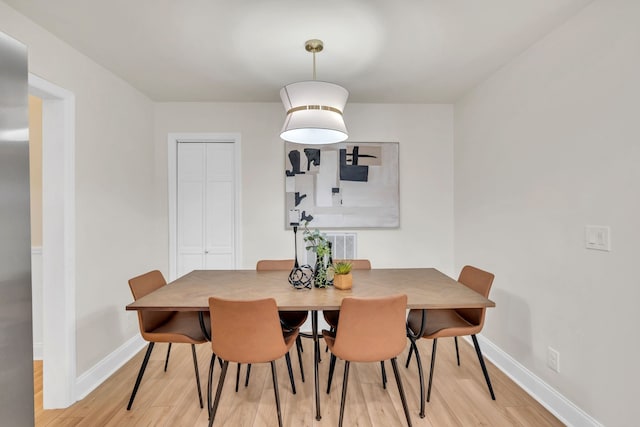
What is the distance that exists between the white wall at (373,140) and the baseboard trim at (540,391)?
42.0 inches

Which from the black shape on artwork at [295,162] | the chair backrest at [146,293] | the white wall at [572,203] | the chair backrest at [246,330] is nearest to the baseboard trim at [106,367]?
the chair backrest at [146,293]

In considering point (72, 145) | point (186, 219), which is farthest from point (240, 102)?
point (72, 145)

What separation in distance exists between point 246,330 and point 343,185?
205 cm

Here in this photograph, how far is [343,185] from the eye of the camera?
3416 millimetres

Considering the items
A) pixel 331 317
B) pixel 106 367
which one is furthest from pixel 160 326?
pixel 331 317

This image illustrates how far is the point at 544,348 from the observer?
2.14 meters

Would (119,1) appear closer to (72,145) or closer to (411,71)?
Result: (72,145)

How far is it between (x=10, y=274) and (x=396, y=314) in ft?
5.14

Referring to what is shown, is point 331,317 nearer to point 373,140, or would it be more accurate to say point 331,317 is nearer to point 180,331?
point 180,331

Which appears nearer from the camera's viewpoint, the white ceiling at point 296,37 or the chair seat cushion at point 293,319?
the white ceiling at point 296,37

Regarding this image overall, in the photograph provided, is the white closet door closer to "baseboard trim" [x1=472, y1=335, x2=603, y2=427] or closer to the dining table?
the dining table

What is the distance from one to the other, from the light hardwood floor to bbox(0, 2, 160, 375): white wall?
0.39 m

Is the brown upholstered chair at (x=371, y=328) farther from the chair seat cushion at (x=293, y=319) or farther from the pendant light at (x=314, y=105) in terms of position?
the pendant light at (x=314, y=105)

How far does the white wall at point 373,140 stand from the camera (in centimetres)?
342
